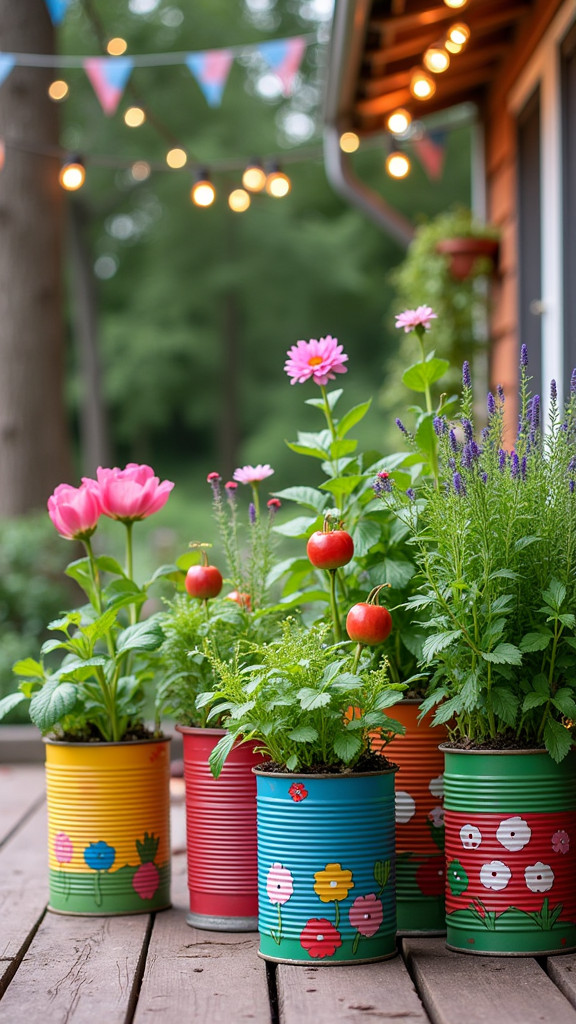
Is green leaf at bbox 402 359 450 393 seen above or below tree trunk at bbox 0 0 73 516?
below

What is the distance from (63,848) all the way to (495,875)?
797 mm

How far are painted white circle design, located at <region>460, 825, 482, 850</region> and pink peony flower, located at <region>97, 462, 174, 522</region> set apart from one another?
765 mm

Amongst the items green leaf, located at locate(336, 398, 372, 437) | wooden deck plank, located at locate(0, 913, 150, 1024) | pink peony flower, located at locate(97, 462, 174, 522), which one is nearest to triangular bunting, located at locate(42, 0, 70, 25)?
pink peony flower, located at locate(97, 462, 174, 522)

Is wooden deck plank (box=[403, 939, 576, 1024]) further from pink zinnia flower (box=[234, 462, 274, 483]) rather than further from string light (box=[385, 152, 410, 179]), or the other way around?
string light (box=[385, 152, 410, 179])

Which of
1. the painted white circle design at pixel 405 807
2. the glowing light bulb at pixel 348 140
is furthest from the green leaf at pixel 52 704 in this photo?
the glowing light bulb at pixel 348 140

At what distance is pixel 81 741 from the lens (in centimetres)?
222

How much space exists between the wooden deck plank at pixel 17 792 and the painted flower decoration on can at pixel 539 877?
5.28 ft

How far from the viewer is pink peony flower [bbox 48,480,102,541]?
2.17 m

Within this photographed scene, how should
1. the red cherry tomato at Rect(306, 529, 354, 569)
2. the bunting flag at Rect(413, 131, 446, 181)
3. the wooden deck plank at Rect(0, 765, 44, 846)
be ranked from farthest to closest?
the bunting flag at Rect(413, 131, 446, 181), the wooden deck plank at Rect(0, 765, 44, 846), the red cherry tomato at Rect(306, 529, 354, 569)

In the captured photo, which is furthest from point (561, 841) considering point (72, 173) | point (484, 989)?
point (72, 173)

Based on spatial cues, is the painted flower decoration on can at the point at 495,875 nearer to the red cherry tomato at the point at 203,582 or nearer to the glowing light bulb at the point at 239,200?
the red cherry tomato at the point at 203,582

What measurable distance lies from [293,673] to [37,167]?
5026 mm

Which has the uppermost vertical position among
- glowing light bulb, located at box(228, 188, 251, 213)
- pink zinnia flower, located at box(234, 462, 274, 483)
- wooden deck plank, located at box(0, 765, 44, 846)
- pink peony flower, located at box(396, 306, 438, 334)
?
glowing light bulb, located at box(228, 188, 251, 213)

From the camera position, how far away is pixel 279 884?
1.79m
